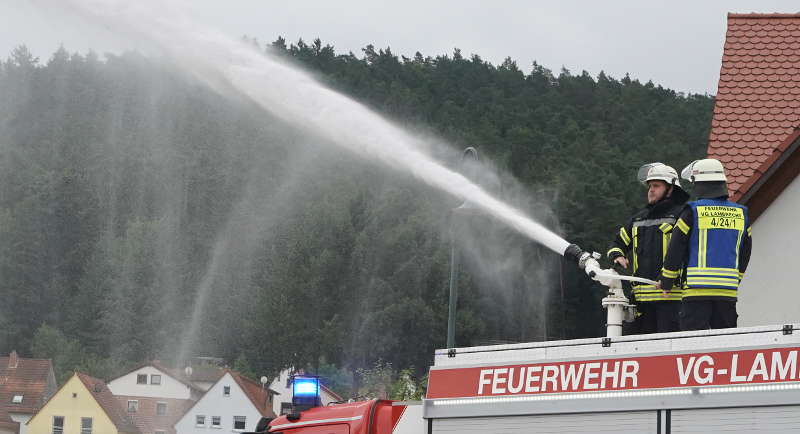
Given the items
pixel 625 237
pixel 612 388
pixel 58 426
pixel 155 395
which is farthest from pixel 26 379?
pixel 612 388

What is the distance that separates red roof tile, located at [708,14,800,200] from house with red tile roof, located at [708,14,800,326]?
1 cm

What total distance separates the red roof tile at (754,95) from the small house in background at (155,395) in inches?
3782

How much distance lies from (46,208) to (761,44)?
12231cm

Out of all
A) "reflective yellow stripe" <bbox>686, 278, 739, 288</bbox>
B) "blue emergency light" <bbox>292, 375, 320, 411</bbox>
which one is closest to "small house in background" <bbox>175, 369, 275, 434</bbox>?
"blue emergency light" <bbox>292, 375, 320, 411</bbox>

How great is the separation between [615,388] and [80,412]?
106839 millimetres

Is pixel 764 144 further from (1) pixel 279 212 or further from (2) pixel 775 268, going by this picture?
(1) pixel 279 212

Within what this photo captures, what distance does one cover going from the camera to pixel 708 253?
9.76m

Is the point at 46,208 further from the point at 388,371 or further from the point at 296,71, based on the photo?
the point at 296,71

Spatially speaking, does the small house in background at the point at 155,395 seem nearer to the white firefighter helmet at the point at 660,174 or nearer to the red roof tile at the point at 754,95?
the red roof tile at the point at 754,95

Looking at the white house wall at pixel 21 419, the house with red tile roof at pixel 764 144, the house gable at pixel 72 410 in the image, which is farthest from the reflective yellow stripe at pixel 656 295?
the white house wall at pixel 21 419

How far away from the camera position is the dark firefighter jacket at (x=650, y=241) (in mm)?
10227

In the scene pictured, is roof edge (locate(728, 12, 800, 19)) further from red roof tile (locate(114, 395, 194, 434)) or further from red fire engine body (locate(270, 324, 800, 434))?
red roof tile (locate(114, 395, 194, 434))

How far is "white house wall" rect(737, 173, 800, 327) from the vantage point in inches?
718

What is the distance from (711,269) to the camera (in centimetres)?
972
